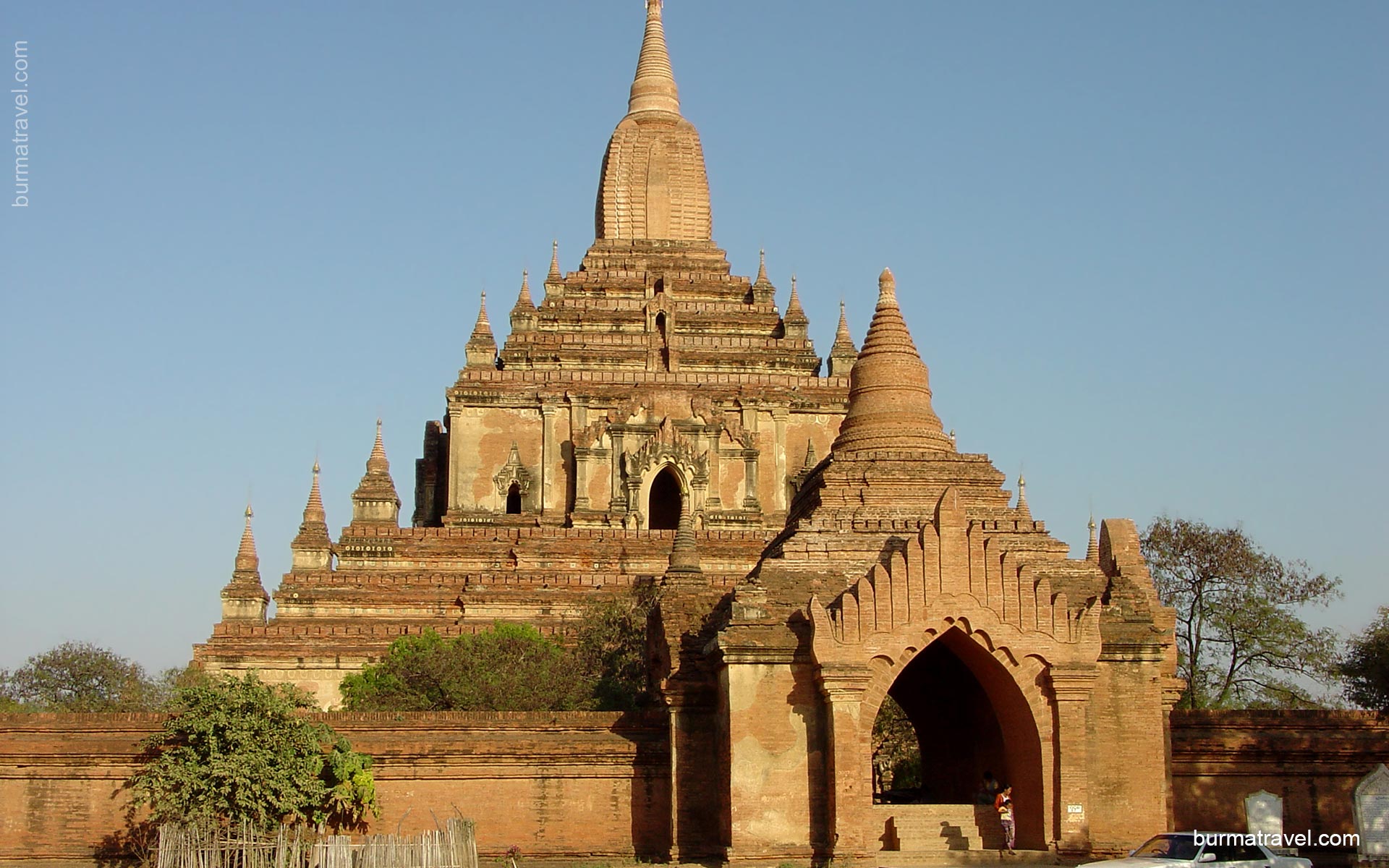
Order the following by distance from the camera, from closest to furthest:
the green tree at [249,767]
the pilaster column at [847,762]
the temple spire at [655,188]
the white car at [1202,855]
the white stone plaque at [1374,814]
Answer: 1. the white car at [1202,855]
2. the pilaster column at [847,762]
3. the white stone plaque at [1374,814]
4. the green tree at [249,767]
5. the temple spire at [655,188]

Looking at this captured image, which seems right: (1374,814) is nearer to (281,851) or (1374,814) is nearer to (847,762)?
(847,762)

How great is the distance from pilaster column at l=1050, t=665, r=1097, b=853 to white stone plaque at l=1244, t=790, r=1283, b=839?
2.55m

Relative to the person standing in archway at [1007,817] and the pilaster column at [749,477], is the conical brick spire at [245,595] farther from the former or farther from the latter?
the person standing in archway at [1007,817]

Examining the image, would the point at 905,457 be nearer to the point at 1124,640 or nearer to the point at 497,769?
the point at 1124,640

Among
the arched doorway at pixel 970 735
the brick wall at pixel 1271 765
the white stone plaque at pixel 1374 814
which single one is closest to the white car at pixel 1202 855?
the white stone plaque at pixel 1374 814

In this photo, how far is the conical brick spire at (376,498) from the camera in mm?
51125

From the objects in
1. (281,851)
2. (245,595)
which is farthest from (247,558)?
(281,851)

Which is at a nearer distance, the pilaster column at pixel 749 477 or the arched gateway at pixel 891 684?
the arched gateway at pixel 891 684

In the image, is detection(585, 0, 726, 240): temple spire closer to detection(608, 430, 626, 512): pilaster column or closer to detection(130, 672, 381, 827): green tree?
detection(608, 430, 626, 512): pilaster column

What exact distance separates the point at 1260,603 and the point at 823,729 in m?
24.7

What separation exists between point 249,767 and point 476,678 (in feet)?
33.4

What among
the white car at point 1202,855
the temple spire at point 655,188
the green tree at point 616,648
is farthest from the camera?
the temple spire at point 655,188

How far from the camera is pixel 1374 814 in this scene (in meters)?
24.3

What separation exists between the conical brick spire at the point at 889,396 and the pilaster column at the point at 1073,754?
6.91 metres
